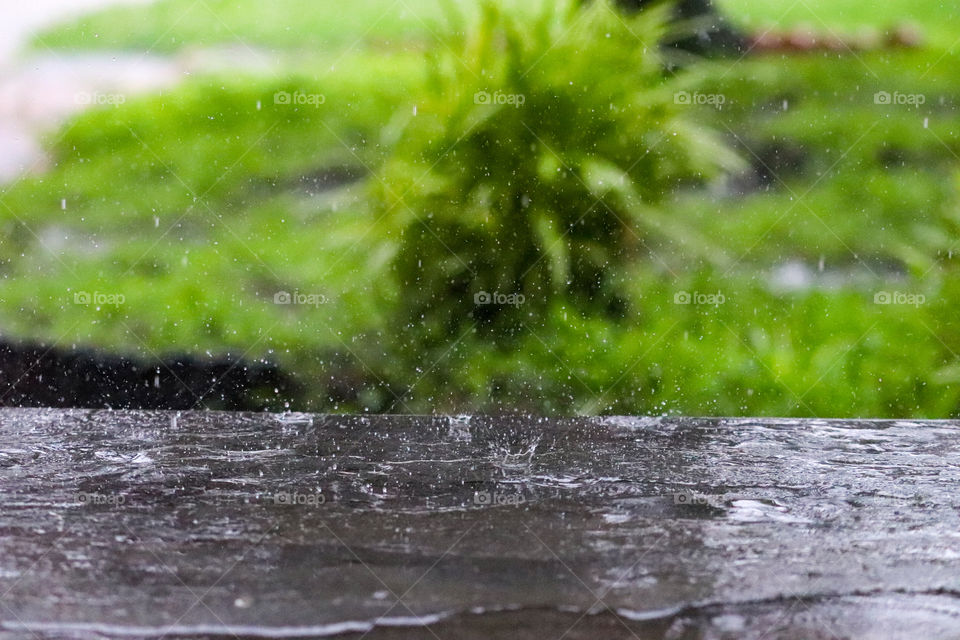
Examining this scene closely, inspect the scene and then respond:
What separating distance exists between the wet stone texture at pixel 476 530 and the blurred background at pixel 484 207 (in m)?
1.28

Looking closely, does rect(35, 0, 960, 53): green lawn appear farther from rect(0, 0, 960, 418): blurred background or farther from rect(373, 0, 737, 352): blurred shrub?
rect(373, 0, 737, 352): blurred shrub

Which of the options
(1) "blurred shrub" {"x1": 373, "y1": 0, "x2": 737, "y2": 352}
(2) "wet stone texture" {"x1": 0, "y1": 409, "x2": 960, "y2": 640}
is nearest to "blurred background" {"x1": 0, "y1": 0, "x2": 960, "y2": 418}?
(1) "blurred shrub" {"x1": 373, "y1": 0, "x2": 737, "y2": 352}

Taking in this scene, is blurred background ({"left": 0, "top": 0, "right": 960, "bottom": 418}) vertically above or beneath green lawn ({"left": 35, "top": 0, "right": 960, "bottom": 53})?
beneath

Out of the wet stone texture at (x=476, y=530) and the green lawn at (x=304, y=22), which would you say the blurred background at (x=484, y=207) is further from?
the wet stone texture at (x=476, y=530)

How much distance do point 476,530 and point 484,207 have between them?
6.10ft

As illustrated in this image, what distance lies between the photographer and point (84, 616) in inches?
33.7

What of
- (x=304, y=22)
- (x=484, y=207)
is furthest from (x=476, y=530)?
(x=304, y=22)

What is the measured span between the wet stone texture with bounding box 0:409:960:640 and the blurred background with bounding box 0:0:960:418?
50.4 inches

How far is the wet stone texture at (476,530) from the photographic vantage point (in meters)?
0.87

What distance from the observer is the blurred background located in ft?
9.66

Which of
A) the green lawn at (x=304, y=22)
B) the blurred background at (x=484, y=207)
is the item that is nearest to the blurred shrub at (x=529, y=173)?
the blurred background at (x=484, y=207)

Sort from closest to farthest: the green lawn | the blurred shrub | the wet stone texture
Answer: the wet stone texture < the blurred shrub < the green lawn

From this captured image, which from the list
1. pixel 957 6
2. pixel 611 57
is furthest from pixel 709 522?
pixel 957 6

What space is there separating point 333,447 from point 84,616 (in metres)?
0.71
